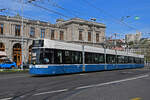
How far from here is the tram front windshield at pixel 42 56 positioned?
15273mm

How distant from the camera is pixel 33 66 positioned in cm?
1520

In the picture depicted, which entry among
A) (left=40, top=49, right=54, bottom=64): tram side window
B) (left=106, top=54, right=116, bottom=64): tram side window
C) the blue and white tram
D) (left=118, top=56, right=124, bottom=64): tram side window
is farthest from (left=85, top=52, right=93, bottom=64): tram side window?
(left=118, top=56, right=124, bottom=64): tram side window

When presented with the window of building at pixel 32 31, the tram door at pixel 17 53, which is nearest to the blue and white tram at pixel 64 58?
the tram door at pixel 17 53

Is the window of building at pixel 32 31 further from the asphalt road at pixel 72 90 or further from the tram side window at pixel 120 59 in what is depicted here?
the asphalt road at pixel 72 90

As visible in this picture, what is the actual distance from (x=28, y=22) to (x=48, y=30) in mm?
5692

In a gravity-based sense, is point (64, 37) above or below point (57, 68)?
above

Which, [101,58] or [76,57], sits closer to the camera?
[76,57]

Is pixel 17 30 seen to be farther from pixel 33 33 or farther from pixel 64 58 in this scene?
pixel 64 58

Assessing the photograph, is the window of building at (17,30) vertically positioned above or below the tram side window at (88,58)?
above

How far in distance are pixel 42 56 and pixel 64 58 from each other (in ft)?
8.20

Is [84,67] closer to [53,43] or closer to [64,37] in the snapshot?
[53,43]

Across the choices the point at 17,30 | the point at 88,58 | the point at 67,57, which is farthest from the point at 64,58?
the point at 17,30

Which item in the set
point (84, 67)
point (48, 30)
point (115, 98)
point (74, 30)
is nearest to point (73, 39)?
point (74, 30)

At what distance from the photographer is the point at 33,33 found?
42906 mm
